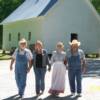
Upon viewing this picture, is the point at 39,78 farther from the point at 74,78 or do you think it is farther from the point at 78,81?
the point at 78,81

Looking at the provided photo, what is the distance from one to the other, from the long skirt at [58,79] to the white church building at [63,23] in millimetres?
27140

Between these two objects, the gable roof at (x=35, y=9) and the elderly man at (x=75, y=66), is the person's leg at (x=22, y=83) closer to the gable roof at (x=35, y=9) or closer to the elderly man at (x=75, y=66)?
the elderly man at (x=75, y=66)

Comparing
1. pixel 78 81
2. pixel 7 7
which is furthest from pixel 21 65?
pixel 7 7

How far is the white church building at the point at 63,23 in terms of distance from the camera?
41.5 meters

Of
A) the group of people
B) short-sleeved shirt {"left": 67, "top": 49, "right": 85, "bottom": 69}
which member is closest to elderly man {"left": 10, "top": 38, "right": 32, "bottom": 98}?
the group of people

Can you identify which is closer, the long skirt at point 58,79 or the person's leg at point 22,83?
the person's leg at point 22,83

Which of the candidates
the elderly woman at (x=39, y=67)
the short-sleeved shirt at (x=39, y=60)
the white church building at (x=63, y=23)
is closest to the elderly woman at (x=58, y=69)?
the elderly woman at (x=39, y=67)

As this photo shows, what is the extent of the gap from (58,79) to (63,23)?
93.5 ft

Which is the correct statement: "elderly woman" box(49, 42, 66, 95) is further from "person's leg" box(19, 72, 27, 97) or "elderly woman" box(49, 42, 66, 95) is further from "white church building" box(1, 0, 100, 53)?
"white church building" box(1, 0, 100, 53)

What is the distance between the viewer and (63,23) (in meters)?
42.0

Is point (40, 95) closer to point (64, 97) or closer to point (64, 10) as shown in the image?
point (64, 97)

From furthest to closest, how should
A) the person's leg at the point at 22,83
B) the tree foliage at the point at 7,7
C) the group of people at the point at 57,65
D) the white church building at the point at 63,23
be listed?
the tree foliage at the point at 7,7 < the white church building at the point at 63,23 < the group of people at the point at 57,65 < the person's leg at the point at 22,83

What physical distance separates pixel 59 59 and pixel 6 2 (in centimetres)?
6085

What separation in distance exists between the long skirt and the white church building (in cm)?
2714
